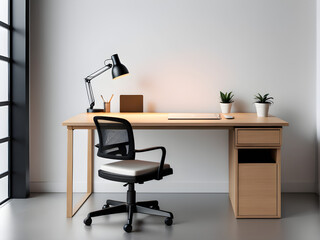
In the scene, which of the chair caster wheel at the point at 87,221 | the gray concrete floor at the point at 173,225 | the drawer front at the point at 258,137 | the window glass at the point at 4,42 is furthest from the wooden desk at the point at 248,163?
the window glass at the point at 4,42

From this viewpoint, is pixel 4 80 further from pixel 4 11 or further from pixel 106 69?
pixel 106 69

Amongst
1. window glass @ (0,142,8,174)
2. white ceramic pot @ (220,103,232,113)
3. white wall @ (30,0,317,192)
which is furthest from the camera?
white wall @ (30,0,317,192)

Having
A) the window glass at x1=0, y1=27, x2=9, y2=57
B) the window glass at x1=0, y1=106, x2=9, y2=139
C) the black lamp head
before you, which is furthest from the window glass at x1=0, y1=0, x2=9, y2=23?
the black lamp head

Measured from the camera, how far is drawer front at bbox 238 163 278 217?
313cm

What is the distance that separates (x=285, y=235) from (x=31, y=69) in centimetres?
270

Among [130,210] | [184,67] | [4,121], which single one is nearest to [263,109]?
[184,67]

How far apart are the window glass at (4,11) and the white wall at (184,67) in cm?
31

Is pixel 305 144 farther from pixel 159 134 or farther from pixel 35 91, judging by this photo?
pixel 35 91

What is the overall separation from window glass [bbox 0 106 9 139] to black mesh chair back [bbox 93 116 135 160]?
110 centimetres

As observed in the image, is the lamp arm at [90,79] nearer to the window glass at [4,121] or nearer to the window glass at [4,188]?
the window glass at [4,121]

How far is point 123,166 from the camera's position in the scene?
296cm

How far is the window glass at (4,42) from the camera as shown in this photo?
3.50 metres

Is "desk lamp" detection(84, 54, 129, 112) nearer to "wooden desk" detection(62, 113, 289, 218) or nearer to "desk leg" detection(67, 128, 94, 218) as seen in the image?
"desk leg" detection(67, 128, 94, 218)

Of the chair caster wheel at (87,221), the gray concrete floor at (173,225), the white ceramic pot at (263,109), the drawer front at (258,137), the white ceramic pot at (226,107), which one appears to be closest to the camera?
the gray concrete floor at (173,225)
